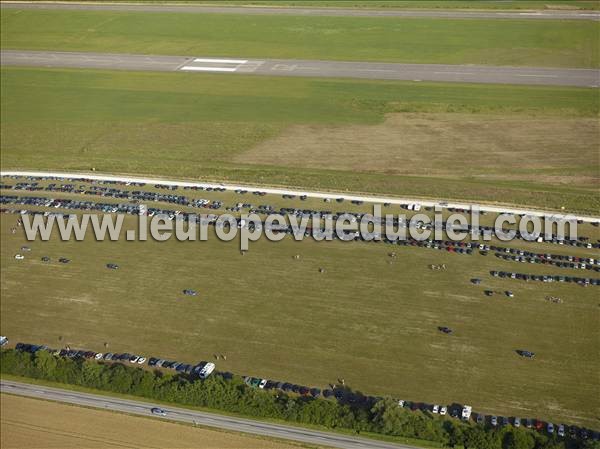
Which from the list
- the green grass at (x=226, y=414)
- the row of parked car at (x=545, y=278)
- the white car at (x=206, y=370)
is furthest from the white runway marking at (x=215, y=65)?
the green grass at (x=226, y=414)

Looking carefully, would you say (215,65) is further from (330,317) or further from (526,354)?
(526,354)

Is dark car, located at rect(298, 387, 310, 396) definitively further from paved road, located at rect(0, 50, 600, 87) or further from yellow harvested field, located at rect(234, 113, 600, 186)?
paved road, located at rect(0, 50, 600, 87)

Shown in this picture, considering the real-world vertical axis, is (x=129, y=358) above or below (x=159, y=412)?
above

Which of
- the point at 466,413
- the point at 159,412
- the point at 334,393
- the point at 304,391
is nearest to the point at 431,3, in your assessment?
the point at 334,393

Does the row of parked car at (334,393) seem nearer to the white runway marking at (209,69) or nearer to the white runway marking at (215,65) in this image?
the white runway marking at (209,69)

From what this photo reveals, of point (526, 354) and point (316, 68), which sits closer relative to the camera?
point (526, 354)

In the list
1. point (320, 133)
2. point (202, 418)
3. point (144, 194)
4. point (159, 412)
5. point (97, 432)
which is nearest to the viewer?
point (97, 432)

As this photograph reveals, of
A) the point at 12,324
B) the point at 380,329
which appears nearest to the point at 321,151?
the point at 380,329

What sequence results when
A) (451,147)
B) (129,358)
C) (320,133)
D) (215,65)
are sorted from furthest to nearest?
(215,65) < (320,133) < (451,147) < (129,358)

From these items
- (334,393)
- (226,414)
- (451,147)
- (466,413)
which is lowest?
(226,414)
